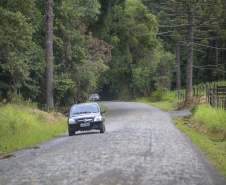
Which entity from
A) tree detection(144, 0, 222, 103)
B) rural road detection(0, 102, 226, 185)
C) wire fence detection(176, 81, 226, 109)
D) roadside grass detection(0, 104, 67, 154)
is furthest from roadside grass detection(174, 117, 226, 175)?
tree detection(144, 0, 222, 103)

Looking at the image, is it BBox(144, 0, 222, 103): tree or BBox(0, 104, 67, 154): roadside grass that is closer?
BBox(0, 104, 67, 154): roadside grass

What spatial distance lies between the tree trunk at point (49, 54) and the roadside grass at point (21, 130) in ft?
16.6

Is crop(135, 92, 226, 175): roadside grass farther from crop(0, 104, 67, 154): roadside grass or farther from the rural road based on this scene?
crop(0, 104, 67, 154): roadside grass

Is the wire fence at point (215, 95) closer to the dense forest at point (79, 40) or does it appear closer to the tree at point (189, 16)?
the tree at point (189, 16)

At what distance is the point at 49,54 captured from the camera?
87.5 feet

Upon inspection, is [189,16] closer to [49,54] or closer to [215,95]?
[215,95]

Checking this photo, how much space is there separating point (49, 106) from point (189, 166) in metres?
19.1

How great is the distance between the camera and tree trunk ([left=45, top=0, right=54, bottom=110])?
86.7 feet

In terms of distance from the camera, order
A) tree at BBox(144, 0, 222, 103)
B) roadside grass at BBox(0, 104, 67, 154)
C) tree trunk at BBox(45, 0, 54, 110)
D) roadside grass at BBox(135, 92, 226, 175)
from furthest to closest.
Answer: tree at BBox(144, 0, 222, 103) < tree trunk at BBox(45, 0, 54, 110) < roadside grass at BBox(0, 104, 67, 154) < roadside grass at BBox(135, 92, 226, 175)

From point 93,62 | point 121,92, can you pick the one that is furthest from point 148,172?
point 121,92

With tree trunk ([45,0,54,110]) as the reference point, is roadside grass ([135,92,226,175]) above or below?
below

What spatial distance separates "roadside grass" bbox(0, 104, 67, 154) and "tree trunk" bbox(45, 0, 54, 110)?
5052 mm

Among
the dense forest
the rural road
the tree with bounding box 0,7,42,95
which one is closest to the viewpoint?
the rural road

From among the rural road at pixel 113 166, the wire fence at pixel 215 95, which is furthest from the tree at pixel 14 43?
the wire fence at pixel 215 95
